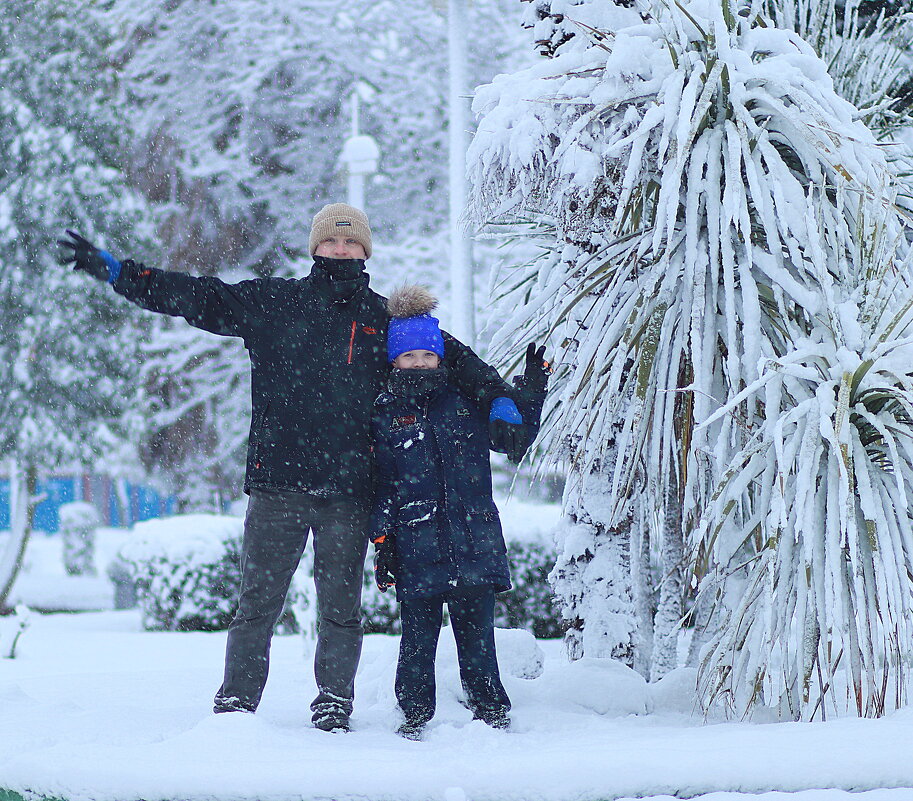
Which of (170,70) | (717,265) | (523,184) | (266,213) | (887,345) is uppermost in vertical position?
(170,70)

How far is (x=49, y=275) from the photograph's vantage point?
37.6 ft

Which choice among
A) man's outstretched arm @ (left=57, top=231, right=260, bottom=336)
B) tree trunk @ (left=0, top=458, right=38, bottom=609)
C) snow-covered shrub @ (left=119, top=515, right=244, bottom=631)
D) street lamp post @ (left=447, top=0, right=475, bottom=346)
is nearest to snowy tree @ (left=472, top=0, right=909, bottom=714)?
man's outstretched arm @ (left=57, top=231, right=260, bottom=336)

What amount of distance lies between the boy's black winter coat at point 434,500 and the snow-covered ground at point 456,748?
1.49 ft

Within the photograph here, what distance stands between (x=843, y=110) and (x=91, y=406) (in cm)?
949

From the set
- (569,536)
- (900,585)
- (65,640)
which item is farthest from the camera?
(65,640)

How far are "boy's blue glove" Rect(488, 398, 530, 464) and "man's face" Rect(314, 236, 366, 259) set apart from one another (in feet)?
2.24

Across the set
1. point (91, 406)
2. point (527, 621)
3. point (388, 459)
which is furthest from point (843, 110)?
point (91, 406)

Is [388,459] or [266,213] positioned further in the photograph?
[266,213]

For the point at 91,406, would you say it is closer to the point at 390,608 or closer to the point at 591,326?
the point at 390,608

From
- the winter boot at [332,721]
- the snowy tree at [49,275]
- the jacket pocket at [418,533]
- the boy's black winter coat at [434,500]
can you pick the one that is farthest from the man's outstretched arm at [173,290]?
the snowy tree at [49,275]

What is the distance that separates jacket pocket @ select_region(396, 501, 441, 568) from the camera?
3199 millimetres

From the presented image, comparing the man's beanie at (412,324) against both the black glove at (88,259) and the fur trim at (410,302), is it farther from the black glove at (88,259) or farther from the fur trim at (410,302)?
the black glove at (88,259)

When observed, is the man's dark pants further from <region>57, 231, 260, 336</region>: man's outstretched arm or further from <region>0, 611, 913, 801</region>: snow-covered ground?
<region>57, 231, 260, 336</region>: man's outstretched arm

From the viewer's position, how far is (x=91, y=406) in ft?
37.0
